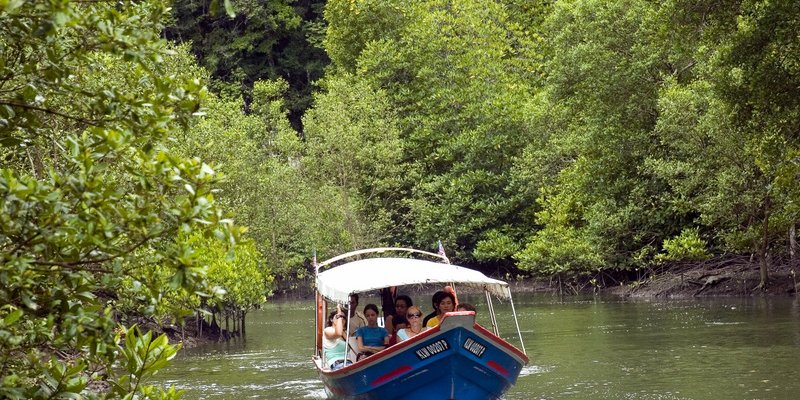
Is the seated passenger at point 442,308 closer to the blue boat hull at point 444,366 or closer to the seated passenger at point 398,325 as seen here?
the seated passenger at point 398,325

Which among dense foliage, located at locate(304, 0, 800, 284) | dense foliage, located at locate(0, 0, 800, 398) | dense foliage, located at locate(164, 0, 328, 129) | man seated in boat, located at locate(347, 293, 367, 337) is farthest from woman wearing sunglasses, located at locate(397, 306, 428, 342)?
dense foliage, located at locate(164, 0, 328, 129)

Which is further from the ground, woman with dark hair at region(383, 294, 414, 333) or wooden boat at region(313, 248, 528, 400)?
woman with dark hair at region(383, 294, 414, 333)

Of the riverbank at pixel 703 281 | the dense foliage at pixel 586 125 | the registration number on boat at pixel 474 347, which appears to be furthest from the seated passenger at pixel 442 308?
the riverbank at pixel 703 281

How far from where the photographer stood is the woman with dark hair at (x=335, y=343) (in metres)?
17.1

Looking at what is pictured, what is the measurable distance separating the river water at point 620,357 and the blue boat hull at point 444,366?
11.3 ft

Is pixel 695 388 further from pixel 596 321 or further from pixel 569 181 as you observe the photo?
pixel 569 181

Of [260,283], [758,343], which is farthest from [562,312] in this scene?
[758,343]

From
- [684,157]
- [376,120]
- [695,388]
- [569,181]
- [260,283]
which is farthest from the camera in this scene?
[376,120]

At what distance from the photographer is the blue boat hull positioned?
13562 mm

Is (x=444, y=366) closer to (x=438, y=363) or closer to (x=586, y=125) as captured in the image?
(x=438, y=363)

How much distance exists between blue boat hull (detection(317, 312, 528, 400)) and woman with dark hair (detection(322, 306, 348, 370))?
7.67ft

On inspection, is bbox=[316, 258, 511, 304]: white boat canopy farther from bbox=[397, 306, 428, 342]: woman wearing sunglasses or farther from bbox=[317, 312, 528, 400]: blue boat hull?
bbox=[317, 312, 528, 400]: blue boat hull

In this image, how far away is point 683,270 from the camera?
37125 millimetres

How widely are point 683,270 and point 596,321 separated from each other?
9.01m
